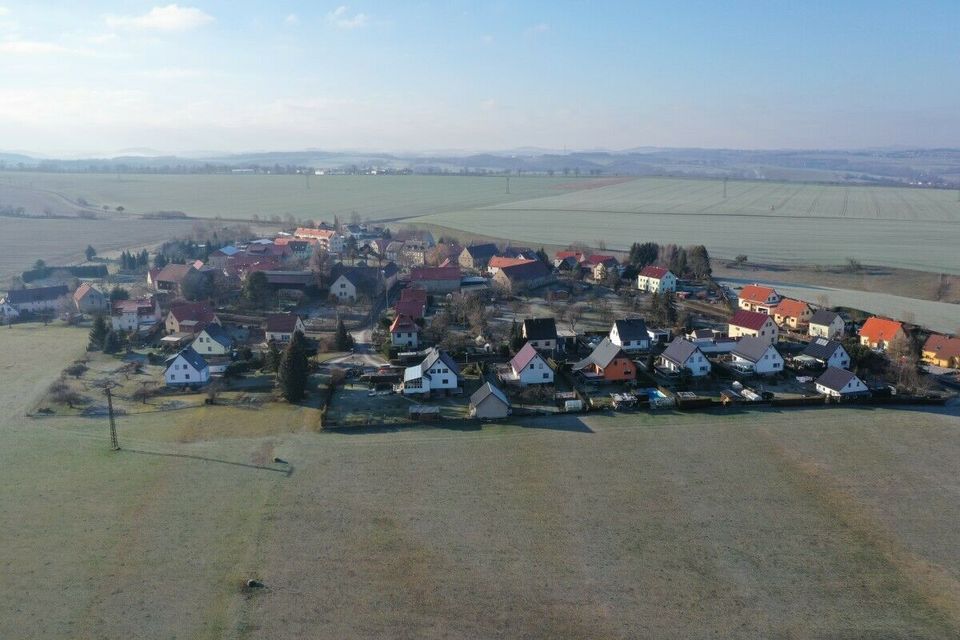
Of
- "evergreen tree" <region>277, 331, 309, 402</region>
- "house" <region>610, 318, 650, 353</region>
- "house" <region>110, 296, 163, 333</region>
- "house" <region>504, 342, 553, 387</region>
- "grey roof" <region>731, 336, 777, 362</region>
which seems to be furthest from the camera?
"house" <region>110, 296, 163, 333</region>

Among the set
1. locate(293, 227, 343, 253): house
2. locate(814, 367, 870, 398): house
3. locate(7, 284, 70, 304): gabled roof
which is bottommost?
locate(814, 367, 870, 398): house

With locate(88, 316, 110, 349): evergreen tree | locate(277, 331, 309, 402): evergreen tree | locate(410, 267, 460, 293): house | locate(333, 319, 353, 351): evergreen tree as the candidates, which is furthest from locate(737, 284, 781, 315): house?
locate(88, 316, 110, 349): evergreen tree

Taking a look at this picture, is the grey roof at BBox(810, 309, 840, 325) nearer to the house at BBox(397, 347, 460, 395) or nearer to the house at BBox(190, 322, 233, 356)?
the house at BBox(397, 347, 460, 395)

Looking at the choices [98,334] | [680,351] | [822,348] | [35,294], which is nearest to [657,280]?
[822,348]

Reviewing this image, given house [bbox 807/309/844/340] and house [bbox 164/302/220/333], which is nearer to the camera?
house [bbox 164/302/220/333]

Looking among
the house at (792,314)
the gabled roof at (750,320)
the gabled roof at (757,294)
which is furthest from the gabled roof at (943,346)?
the gabled roof at (757,294)

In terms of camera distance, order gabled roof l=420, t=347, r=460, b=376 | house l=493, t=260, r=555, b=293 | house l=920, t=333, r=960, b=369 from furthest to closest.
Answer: house l=493, t=260, r=555, b=293
house l=920, t=333, r=960, b=369
gabled roof l=420, t=347, r=460, b=376

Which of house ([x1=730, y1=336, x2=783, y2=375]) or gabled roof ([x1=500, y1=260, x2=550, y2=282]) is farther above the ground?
gabled roof ([x1=500, y1=260, x2=550, y2=282])
